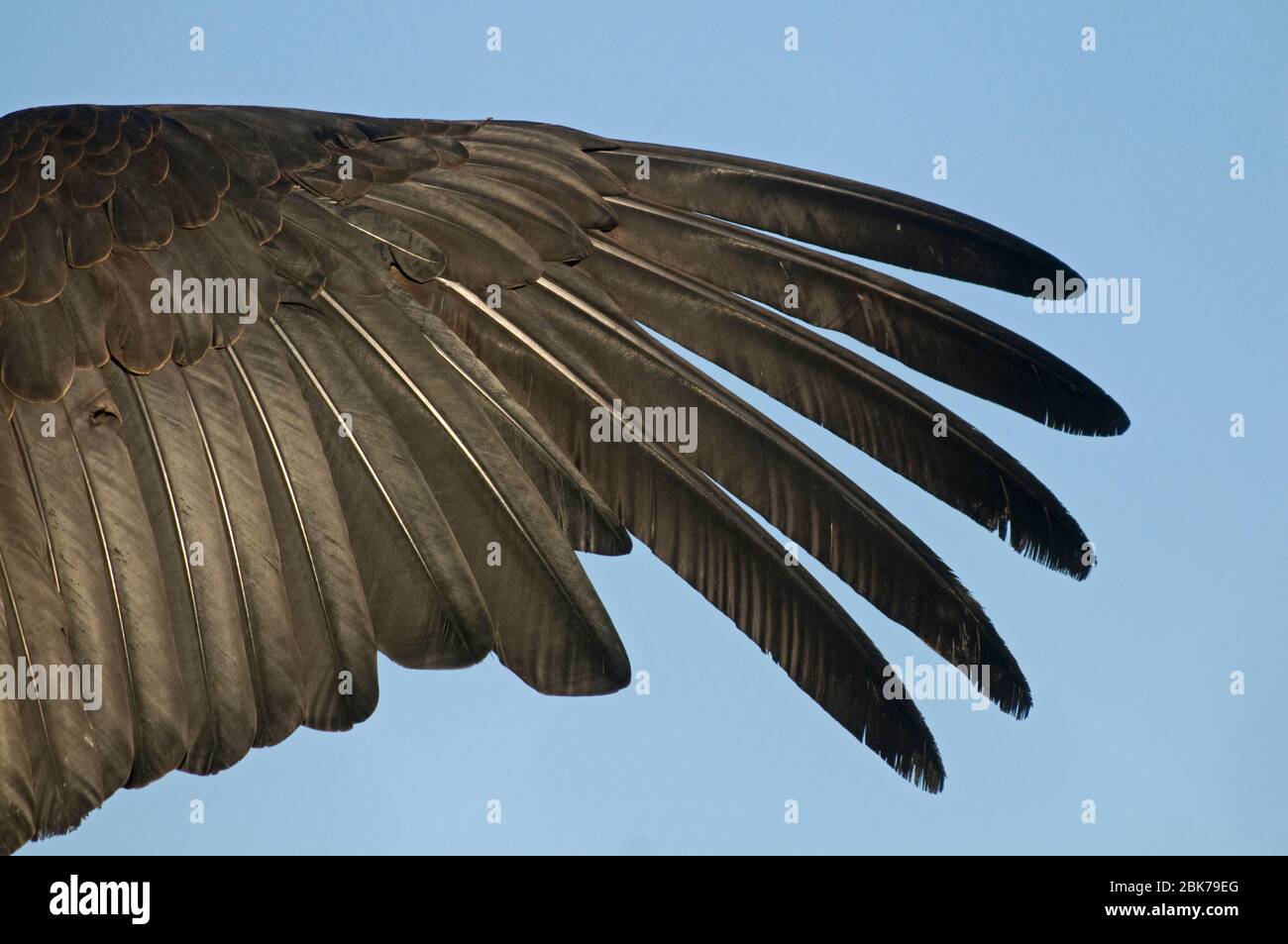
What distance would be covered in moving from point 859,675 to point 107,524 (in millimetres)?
3261

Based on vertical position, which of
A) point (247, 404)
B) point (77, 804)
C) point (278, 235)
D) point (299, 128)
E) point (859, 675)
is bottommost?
point (77, 804)

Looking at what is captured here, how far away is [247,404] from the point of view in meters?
6.84

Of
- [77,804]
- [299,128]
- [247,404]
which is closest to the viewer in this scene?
[77,804]

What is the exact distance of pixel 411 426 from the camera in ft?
23.0

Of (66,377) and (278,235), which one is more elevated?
(278,235)

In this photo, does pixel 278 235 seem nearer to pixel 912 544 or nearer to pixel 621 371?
pixel 621 371

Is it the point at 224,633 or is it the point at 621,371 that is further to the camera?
the point at 621,371

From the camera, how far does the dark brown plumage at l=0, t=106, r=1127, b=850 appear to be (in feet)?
20.7

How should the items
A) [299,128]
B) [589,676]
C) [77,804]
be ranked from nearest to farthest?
1. [77,804]
2. [589,676]
3. [299,128]

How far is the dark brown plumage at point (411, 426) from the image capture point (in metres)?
6.30

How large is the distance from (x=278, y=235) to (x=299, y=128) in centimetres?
83

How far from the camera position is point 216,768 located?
6156 mm

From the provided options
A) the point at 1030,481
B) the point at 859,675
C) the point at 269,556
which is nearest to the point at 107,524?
the point at 269,556

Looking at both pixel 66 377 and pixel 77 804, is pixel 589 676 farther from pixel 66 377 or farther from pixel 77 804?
pixel 66 377
